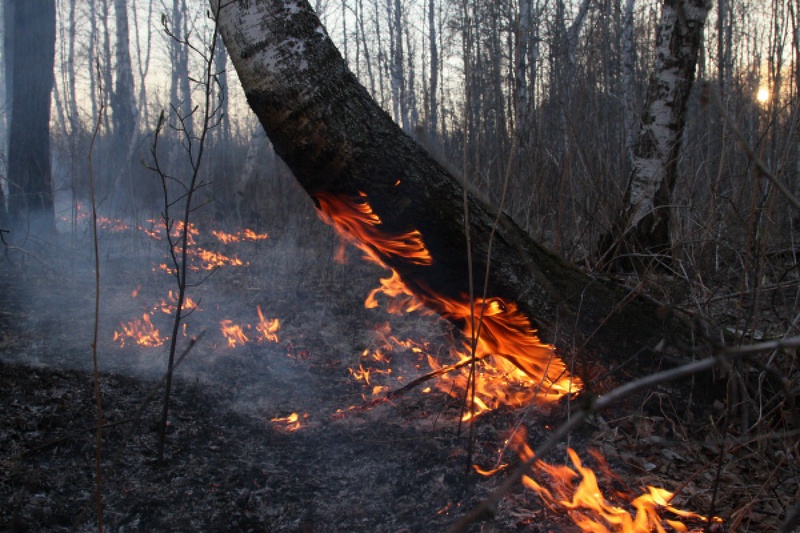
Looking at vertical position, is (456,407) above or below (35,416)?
below

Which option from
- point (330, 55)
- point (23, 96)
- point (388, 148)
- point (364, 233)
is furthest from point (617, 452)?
point (23, 96)

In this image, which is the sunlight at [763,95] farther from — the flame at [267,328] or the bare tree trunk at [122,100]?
the bare tree trunk at [122,100]

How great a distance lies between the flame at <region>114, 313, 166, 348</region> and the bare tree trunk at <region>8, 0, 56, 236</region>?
126 inches

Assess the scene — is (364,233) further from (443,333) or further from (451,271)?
(443,333)

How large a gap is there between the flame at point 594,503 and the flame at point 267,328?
9.60 ft

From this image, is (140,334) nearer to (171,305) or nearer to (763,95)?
(171,305)

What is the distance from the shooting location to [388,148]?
2523mm

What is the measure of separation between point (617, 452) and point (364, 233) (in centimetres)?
161

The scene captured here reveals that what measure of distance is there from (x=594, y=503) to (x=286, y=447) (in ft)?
5.28

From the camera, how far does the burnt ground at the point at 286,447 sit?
215cm

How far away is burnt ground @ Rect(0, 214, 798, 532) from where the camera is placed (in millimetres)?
2148

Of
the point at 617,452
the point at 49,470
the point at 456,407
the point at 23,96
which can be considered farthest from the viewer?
the point at 23,96

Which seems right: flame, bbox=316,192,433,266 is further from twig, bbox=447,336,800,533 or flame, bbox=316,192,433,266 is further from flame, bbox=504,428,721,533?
twig, bbox=447,336,800,533

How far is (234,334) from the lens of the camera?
4.66 meters
